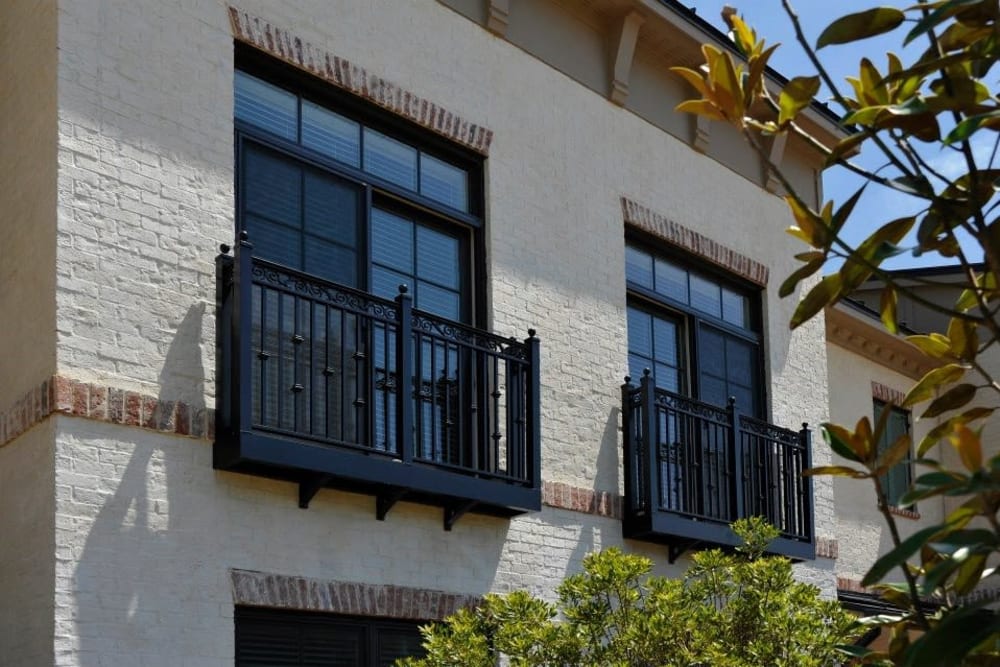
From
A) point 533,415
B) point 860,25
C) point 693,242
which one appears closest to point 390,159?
point 533,415

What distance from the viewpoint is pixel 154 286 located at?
868cm

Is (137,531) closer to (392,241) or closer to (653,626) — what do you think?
(653,626)

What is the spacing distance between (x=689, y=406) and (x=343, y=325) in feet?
14.2

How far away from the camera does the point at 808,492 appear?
1390cm

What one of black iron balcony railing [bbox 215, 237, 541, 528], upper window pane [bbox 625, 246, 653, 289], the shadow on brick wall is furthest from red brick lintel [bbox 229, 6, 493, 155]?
upper window pane [bbox 625, 246, 653, 289]

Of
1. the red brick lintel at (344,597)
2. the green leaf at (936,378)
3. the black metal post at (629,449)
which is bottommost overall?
the red brick lintel at (344,597)

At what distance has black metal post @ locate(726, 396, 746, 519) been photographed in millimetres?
12875

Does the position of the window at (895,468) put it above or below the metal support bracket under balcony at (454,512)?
above

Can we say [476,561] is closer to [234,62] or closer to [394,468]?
[394,468]

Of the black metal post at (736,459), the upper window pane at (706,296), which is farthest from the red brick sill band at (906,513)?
the black metal post at (736,459)

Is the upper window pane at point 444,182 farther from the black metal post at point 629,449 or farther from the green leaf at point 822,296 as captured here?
the green leaf at point 822,296

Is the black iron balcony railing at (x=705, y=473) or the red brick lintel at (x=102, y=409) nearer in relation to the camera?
the red brick lintel at (x=102, y=409)

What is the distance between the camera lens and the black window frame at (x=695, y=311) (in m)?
13.3

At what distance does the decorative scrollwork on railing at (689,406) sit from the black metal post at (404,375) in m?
3.10
